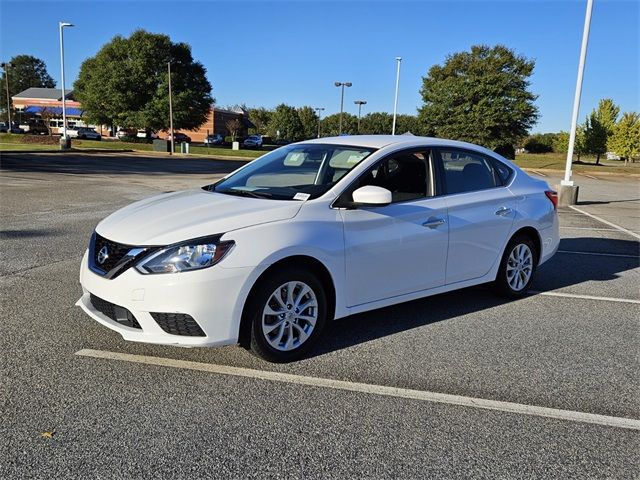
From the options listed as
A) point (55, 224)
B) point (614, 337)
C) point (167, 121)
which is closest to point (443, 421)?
point (614, 337)

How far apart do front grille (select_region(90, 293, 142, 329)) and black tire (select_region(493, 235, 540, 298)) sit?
3623 mm

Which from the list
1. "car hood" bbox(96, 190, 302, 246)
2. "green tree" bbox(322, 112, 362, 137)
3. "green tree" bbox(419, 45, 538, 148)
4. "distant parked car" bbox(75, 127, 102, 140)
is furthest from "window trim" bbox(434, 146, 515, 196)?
"green tree" bbox(322, 112, 362, 137)

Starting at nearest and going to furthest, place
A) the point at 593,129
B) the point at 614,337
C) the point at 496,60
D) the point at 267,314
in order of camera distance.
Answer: the point at 267,314 < the point at 614,337 < the point at 593,129 < the point at 496,60

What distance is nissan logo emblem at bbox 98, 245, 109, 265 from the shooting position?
3878 mm

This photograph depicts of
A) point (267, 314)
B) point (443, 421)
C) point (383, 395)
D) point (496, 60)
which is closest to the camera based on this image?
point (443, 421)

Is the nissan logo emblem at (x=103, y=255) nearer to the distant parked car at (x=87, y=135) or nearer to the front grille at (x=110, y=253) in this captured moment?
the front grille at (x=110, y=253)

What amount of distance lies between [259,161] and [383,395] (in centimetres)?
269

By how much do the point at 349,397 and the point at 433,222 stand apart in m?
1.86

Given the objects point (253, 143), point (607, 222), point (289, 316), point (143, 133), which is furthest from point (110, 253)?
point (253, 143)

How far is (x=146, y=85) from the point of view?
53719 mm

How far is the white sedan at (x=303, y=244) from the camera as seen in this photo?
11.8 feet

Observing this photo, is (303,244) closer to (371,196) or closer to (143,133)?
(371,196)

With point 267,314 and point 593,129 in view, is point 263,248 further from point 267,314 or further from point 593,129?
point 593,129

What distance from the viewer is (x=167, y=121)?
52.7 m
